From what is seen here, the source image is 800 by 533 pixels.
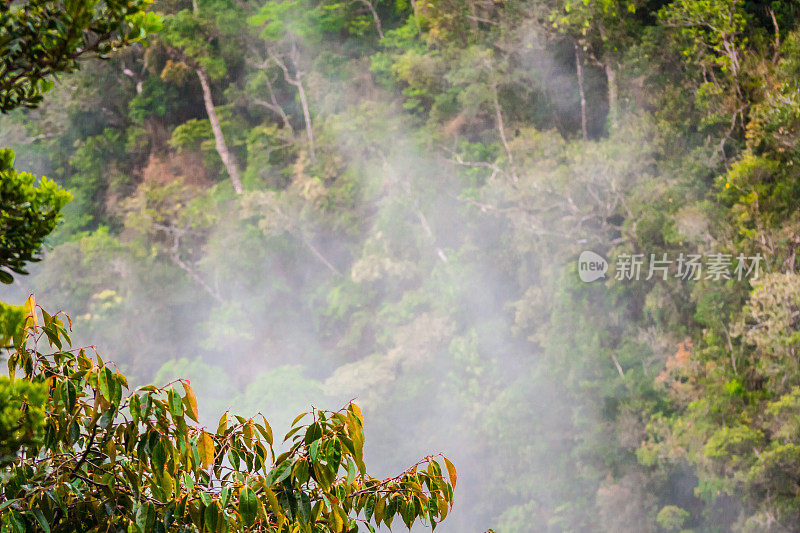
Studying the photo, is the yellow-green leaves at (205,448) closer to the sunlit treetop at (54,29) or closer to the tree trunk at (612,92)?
the sunlit treetop at (54,29)

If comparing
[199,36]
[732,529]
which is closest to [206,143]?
[199,36]

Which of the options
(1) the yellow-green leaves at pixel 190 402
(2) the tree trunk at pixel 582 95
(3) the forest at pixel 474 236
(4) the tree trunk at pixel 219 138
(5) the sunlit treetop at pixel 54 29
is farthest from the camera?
(4) the tree trunk at pixel 219 138

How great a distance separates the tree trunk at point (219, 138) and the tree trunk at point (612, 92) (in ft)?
9.11

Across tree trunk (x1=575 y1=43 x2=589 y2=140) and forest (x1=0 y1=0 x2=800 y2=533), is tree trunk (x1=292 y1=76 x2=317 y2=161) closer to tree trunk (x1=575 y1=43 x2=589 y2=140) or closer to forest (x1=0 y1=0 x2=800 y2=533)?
forest (x1=0 y1=0 x2=800 y2=533)

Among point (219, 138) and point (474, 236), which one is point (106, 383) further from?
point (219, 138)

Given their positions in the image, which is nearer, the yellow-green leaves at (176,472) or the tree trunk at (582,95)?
the yellow-green leaves at (176,472)

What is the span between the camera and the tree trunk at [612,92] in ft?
15.7

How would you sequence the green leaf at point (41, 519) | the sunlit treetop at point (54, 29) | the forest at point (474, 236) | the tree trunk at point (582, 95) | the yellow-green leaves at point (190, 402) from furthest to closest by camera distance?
the tree trunk at point (582, 95) < the forest at point (474, 236) < the yellow-green leaves at point (190, 402) < the green leaf at point (41, 519) < the sunlit treetop at point (54, 29)

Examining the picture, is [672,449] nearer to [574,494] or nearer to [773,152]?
[574,494]

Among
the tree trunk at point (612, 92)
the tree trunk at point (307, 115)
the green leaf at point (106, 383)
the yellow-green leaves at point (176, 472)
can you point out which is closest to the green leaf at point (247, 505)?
the yellow-green leaves at point (176, 472)

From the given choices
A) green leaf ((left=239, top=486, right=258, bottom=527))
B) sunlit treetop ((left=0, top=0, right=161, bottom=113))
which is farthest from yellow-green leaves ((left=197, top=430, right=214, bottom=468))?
sunlit treetop ((left=0, top=0, right=161, bottom=113))

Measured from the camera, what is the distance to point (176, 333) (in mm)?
5617

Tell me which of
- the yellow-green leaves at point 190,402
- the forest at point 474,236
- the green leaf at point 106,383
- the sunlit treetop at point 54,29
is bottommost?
the forest at point 474,236

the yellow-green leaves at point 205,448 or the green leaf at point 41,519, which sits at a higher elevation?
the green leaf at point 41,519
